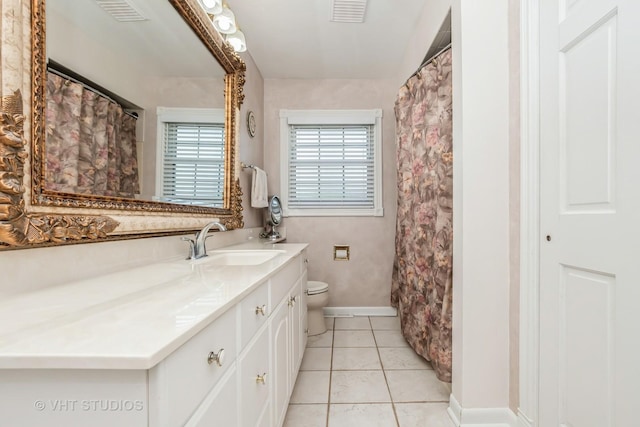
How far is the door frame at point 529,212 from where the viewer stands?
1.18 m

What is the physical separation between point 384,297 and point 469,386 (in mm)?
1601

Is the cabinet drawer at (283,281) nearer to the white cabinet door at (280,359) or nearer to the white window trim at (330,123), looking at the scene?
the white cabinet door at (280,359)

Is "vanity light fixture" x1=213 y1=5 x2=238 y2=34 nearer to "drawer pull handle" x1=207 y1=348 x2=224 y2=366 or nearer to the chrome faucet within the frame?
the chrome faucet

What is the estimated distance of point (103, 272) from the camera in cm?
95

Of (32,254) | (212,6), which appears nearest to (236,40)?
(212,6)

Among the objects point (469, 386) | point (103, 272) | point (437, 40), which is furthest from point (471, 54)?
point (103, 272)

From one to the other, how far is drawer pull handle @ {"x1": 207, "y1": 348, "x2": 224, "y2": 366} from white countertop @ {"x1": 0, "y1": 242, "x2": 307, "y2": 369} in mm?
91

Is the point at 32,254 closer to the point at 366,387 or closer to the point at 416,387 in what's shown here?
the point at 366,387

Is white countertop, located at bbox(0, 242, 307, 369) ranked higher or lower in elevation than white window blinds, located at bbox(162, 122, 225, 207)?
lower

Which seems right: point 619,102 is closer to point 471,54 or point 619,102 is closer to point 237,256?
point 471,54

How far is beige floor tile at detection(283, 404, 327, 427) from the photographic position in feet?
4.66

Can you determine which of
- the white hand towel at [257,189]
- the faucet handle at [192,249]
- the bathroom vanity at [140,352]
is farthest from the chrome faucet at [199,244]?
the white hand towel at [257,189]

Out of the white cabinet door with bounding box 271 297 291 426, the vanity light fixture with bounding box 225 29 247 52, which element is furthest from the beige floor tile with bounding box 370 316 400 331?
the vanity light fixture with bounding box 225 29 247 52

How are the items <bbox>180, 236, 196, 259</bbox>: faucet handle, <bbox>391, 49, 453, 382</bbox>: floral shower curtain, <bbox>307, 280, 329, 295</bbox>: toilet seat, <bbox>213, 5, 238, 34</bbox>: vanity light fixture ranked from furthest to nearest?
1. <bbox>307, 280, 329, 295</bbox>: toilet seat
2. <bbox>213, 5, 238, 34</bbox>: vanity light fixture
3. <bbox>391, 49, 453, 382</bbox>: floral shower curtain
4. <bbox>180, 236, 196, 259</bbox>: faucet handle
